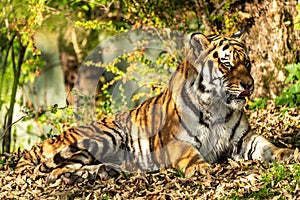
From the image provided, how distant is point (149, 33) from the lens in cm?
1016

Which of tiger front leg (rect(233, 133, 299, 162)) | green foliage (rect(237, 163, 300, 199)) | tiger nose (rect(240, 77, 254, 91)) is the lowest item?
green foliage (rect(237, 163, 300, 199))

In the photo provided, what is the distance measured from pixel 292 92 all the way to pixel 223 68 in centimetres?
297

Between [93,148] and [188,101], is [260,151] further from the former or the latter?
[93,148]

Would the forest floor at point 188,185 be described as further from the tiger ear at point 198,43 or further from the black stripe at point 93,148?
the tiger ear at point 198,43

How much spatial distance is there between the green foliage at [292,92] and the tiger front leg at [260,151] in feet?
8.19

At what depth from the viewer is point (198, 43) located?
6.02 m

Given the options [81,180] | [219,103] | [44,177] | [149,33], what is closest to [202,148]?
[219,103]

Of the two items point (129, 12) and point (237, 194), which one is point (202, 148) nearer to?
point (237, 194)

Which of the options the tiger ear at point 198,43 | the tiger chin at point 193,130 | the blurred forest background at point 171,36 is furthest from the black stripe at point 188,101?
the blurred forest background at point 171,36

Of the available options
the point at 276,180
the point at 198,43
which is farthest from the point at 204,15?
the point at 276,180

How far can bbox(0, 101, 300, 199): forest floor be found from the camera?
482 cm

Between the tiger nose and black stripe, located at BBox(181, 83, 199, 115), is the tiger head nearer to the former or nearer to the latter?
the tiger nose

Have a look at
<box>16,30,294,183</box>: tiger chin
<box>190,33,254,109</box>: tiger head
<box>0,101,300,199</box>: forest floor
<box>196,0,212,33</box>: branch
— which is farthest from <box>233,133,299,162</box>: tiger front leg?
<box>196,0,212,33</box>: branch

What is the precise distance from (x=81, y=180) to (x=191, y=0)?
4524 mm
